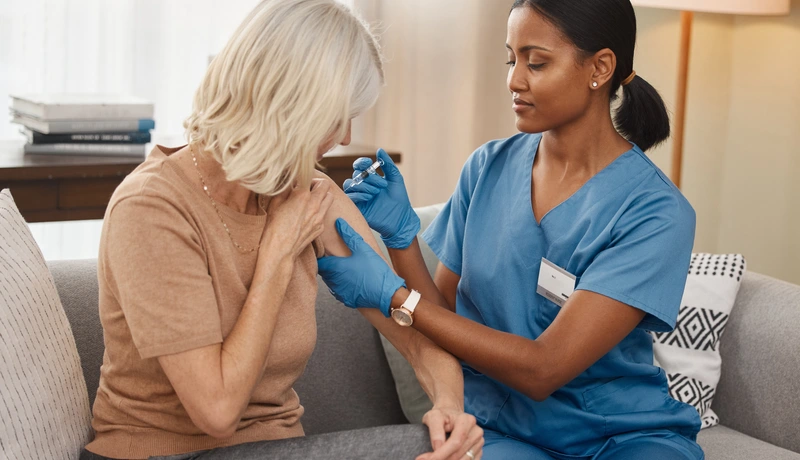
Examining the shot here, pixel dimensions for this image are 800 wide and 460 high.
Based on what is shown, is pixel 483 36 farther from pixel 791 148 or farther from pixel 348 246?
pixel 348 246

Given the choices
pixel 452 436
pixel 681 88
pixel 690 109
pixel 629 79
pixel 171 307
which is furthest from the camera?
pixel 690 109

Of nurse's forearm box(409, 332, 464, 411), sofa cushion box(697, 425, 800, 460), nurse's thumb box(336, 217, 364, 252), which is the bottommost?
sofa cushion box(697, 425, 800, 460)

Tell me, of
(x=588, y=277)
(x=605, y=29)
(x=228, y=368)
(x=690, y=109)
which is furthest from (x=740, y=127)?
(x=228, y=368)

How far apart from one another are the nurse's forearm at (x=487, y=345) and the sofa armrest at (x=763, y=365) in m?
0.63

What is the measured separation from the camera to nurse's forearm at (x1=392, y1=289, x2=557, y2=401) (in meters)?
1.39

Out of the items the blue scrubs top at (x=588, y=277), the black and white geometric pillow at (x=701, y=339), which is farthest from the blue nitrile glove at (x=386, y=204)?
the black and white geometric pillow at (x=701, y=339)

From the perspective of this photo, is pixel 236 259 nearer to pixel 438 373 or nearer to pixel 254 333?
pixel 254 333

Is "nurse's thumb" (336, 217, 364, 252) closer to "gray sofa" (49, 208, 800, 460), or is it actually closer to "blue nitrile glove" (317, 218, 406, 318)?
"blue nitrile glove" (317, 218, 406, 318)

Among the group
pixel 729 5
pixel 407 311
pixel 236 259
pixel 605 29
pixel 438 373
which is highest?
pixel 729 5

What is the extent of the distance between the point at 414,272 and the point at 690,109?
1.82m

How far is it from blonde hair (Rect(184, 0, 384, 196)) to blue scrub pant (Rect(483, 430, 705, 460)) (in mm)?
613

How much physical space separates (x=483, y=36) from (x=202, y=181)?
201 cm

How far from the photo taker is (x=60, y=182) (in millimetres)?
2061

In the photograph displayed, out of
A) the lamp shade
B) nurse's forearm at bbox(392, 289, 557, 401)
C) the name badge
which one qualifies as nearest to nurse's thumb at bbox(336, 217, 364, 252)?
nurse's forearm at bbox(392, 289, 557, 401)
